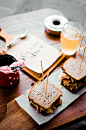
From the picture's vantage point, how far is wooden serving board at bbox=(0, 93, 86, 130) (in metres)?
0.83

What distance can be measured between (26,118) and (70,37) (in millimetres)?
625

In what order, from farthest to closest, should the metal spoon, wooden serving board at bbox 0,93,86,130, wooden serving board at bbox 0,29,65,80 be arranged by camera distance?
the metal spoon, wooden serving board at bbox 0,29,65,80, wooden serving board at bbox 0,93,86,130

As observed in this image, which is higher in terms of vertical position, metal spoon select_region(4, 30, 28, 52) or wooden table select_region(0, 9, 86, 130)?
metal spoon select_region(4, 30, 28, 52)

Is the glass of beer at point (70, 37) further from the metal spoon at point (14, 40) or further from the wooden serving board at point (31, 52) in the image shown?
the metal spoon at point (14, 40)

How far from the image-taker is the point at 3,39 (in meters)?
1.27

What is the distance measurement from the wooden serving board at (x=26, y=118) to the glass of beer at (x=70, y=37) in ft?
1.42

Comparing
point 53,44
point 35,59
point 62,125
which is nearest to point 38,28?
point 53,44

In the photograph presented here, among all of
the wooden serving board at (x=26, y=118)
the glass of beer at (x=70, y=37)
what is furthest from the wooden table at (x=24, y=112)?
the glass of beer at (x=70, y=37)

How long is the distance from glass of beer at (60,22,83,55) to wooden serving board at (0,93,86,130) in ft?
1.42

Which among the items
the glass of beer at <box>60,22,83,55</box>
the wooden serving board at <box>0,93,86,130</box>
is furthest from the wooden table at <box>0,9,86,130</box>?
the glass of beer at <box>60,22,83,55</box>

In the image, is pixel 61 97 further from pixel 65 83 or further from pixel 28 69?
pixel 28 69

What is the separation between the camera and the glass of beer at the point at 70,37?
1.10m

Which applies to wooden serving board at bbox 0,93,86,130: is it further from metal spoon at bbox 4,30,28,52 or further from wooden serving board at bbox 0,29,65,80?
metal spoon at bbox 4,30,28,52

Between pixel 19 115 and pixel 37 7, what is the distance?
2340mm
